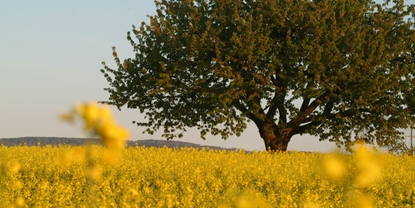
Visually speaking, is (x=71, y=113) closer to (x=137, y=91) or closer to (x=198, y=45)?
(x=198, y=45)

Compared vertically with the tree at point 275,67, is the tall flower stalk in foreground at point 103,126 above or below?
below

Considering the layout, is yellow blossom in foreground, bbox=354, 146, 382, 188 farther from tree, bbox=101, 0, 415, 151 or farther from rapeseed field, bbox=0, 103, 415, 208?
tree, bbox=101, 0, 415, 151

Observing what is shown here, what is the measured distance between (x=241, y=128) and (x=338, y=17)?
6018 millimetres

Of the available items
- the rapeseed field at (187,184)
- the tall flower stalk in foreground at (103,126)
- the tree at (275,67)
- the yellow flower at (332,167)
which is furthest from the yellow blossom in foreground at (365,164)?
the tree at (275,67)

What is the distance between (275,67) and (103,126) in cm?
1894

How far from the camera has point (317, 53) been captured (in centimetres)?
1988

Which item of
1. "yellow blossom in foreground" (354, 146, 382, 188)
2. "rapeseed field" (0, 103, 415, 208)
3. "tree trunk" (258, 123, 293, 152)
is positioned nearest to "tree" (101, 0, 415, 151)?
"tree trunk" (258, 123, 293, 152)

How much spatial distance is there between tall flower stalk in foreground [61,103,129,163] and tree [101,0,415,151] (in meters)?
17.7

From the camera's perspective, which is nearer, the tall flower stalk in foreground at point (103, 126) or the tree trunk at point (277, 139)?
the tall flower stalk in foreground at point (103, 126)

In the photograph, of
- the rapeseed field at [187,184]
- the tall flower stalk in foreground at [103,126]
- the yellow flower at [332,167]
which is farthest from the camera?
the rapeseed field at [187,184]

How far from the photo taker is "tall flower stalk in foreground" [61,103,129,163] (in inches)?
81.8

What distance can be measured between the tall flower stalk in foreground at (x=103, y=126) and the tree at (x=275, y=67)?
17.7 m

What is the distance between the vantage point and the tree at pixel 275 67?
66.8 feet

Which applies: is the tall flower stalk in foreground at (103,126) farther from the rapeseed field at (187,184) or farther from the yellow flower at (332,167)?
the rapeseed field at (187,184)
